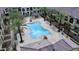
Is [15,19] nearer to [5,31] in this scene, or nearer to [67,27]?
[5,31]

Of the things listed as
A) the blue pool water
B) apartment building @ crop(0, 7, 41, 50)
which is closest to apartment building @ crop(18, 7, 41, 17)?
apartment building @ crop(0, 7, 41, 50)

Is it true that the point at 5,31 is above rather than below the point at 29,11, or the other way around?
below

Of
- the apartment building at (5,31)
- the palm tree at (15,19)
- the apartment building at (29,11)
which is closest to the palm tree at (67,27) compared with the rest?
the apartment building at (29,11)

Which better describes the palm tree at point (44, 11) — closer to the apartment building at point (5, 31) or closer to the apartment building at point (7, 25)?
the apartment building at point (7, 25)

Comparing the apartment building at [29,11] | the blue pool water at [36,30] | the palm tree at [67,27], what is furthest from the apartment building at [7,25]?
the palm tree at [67,27]

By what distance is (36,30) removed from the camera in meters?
3.05

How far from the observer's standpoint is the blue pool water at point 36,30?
3.05 meters

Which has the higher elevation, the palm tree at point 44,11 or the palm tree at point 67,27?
the palm tree at point 44,11

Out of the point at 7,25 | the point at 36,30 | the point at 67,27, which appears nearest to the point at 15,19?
the point at 7,25

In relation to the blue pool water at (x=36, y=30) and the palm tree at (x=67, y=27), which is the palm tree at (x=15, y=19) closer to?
the blue pool water at (x=36, y=30)

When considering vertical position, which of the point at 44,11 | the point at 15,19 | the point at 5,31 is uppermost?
the point at 44,11

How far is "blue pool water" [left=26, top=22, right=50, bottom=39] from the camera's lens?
3053 mm
